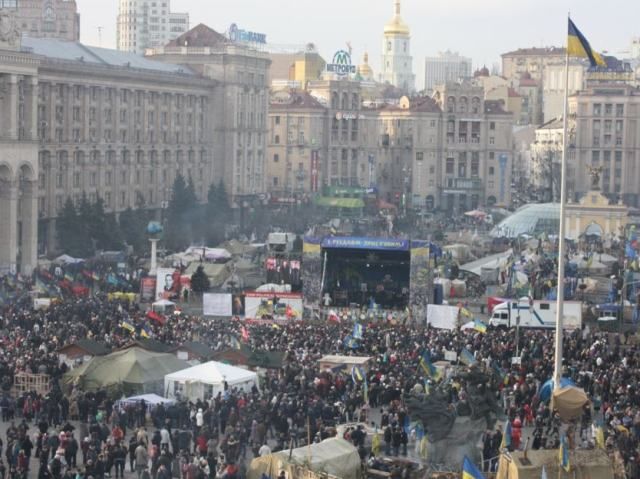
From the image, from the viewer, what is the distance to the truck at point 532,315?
4641cm

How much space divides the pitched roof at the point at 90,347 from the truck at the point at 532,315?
13.6 metres

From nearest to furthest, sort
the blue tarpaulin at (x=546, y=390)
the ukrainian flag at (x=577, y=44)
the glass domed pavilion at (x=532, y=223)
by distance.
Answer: the ukrainian flag at (x=577, y=44) → the blue tarpaulin at (x=546, y=390) → the glass domed pavilion at (x=532, y=223)

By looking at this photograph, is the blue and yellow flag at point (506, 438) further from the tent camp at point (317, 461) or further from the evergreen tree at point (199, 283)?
the evergreen tree at point (199, 283)

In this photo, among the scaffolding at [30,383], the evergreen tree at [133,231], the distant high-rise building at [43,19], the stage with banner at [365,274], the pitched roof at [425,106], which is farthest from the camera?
the distant high-rise building at [43,19]

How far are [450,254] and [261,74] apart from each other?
36951 mm

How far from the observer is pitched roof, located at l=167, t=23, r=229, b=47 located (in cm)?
9969

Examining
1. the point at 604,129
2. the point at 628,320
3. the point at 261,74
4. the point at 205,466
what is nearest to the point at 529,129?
the point at 604,129

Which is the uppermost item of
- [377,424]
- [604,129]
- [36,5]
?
[36,5]

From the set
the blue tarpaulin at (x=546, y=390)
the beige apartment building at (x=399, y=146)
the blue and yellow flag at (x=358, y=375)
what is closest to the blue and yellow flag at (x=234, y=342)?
the blue and yellow flag at (x=358, y=375)

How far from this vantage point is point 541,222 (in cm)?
8356

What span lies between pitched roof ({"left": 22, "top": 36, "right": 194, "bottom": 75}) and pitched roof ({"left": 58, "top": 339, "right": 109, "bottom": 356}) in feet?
125

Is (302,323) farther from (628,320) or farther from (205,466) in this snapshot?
(205,466)

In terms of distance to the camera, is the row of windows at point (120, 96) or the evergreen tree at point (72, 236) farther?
the row of windows at point (120, 96)

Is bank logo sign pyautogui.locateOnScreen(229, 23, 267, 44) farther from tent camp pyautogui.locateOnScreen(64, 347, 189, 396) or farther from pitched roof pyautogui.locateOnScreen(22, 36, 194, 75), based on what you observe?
tent camp pyautogui.locateOnScreen(64, 347, 189, 396)
